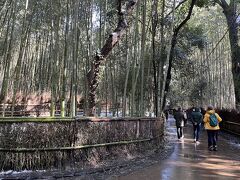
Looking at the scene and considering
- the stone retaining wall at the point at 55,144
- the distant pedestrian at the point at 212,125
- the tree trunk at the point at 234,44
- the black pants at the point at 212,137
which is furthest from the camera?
the tree trunk at the point at 234,44

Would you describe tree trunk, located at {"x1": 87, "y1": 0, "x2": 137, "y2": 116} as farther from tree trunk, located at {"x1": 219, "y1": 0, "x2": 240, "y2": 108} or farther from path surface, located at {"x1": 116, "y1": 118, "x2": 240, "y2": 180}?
tree trunk, located at {"x1": 219, "y1": 0, "x2": 240, "y2": 108}

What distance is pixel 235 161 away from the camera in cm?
753

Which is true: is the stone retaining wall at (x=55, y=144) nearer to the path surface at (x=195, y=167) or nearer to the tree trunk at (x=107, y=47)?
the path surface at (x=195, y=167)

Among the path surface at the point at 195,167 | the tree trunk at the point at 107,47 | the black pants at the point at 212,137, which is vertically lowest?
the path surface at the point at 195,167

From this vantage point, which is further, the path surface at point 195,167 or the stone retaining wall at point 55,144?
the stone retaining wall at point 55,144

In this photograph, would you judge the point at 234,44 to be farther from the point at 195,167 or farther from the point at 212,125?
the point at 195,167

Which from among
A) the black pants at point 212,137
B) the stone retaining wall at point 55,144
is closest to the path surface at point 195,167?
the black pants at point 212,137

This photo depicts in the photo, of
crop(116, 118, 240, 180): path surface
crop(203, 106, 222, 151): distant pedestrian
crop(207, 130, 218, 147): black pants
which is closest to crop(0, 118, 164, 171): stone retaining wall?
crop(116, 118, 240, 180): path surface

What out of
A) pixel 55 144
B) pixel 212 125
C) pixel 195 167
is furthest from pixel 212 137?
pixel 55 144

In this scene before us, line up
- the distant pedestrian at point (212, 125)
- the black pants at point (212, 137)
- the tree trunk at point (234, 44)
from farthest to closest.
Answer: the tree trunk at point (234, 44)
the black pants at point (212, 137)
the distant pedestrian at point (212, 125)

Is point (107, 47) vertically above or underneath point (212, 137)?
above

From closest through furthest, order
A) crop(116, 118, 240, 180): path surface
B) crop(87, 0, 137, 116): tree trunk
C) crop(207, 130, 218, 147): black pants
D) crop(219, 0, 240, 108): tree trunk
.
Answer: crop(116, 118, 240, 180): path surface, crop(87, 0, 137, 116): tree trunk, crop(207, 130, 218, 147): black pants, crop(219, 0, 240, 108): tree trunk

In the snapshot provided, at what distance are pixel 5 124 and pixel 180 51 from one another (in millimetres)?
11051

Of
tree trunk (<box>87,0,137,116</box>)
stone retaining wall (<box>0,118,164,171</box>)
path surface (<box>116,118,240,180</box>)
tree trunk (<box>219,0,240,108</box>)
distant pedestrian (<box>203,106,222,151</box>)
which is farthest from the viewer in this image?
tree trunk (<box>219,0,240,108</box>)
